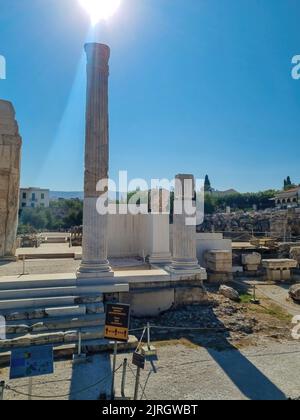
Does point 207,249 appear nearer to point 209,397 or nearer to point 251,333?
point 251,333

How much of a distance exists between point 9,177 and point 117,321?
33.5ft

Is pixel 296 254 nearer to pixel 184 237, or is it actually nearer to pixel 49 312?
pixel 184 237

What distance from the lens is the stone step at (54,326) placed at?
6.10 m

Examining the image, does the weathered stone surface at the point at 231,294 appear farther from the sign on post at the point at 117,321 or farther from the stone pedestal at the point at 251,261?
the sign on post at the point at 117,321

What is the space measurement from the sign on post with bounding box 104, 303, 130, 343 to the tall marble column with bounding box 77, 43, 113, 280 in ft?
12.6

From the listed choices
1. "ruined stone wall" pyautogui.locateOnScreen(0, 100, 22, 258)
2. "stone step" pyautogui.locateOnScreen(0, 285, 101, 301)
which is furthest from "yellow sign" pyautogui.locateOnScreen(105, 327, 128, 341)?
"ruined stone wall" pyautogui.locateOnScreen(0, 100, 22, 258)

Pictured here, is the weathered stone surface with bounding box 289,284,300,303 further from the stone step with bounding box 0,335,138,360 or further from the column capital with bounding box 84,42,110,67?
the column capital with bounding box 84,42,110,67

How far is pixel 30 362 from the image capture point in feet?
12.8

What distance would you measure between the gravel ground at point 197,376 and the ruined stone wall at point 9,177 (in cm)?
824

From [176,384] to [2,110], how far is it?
12.7 meters

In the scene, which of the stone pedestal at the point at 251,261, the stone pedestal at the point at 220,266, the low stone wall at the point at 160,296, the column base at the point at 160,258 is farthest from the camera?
the stone pedestal at the point at 251,261

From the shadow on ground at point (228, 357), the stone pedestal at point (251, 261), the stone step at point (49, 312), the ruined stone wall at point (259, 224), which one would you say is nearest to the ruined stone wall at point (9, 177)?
the stone step at point (49, 312)

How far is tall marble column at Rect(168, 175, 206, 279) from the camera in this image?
9.06 m

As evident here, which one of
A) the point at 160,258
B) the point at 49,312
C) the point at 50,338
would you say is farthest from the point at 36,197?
the point at 50,338
